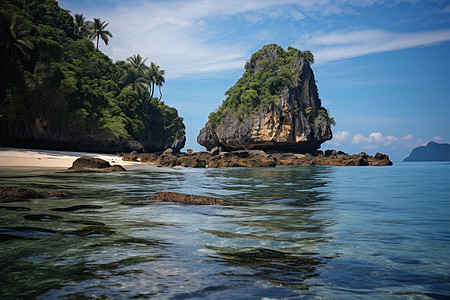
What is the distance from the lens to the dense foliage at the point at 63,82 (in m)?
24.3

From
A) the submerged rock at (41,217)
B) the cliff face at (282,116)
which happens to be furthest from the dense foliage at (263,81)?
the submerged rock at (41,217)

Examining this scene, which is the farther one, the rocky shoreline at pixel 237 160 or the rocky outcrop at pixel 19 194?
the rocky shoreline at pixel 237 160

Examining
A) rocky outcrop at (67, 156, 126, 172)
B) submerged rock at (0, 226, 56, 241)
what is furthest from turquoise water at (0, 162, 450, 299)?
rocky outcrop at (67, 156, 126, 172)

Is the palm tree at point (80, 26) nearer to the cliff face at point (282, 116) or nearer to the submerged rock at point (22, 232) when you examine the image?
the cliff face at point (282, 116)

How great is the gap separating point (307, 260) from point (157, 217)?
9.73ft

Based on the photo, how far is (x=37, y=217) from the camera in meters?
4.96

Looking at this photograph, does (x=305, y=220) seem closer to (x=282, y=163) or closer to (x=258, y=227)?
(x=258, y=227)

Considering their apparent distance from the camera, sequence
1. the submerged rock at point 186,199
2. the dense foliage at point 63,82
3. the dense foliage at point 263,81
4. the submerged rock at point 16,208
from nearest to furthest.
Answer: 1. the submerged rock at point 16,208
2. the submerged rock at point 186,199
3. the dense foliage at point 63,82
4. the dense foliage at point 263,81

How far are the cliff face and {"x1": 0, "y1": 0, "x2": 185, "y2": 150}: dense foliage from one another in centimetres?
1418

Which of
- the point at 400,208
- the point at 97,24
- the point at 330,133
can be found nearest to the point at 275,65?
the point at 330,133

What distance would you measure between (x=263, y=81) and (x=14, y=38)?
3488 cm

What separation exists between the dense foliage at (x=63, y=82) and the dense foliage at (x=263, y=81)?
13513 mm

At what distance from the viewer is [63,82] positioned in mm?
29031

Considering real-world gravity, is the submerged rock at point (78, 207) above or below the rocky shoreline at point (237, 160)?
below
